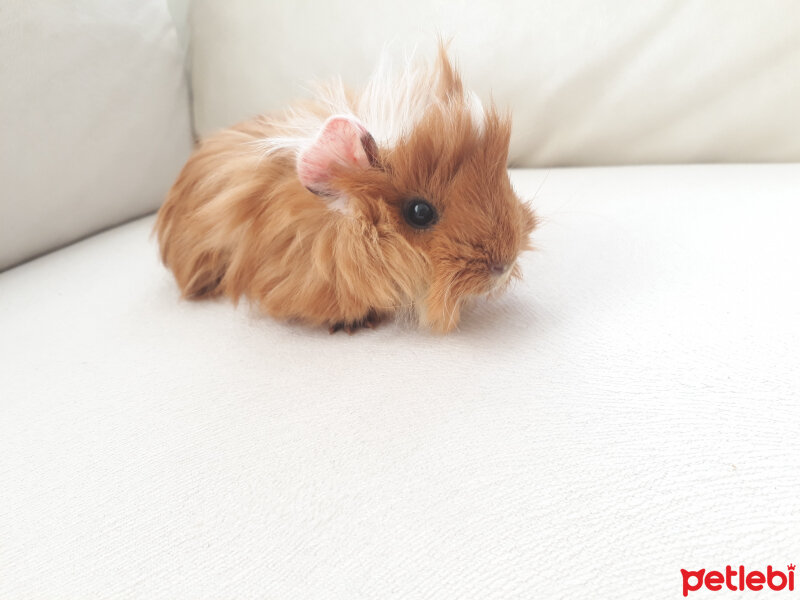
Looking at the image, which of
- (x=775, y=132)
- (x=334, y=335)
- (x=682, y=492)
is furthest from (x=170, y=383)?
(x=775, y=132)

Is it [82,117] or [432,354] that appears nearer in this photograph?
[432,354]

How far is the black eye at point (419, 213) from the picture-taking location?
84cm

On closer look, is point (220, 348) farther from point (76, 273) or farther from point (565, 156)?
point (565, 156)

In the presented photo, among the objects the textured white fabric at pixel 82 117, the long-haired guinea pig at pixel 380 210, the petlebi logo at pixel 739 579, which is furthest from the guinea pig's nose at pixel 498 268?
the textured white fabric at pixel 82 117

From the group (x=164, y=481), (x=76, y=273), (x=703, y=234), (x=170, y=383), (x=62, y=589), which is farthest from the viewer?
(x=76, y=273)

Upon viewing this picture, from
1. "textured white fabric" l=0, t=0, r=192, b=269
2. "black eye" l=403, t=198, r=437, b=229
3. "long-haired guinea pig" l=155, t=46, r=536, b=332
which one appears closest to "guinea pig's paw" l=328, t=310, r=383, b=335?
"long-haired guinea pig" l=155, t=46, r=536, b=332

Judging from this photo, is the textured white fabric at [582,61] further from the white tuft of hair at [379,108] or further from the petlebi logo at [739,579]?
the petlebi logo at [739,579]

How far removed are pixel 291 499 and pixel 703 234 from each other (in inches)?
31.9

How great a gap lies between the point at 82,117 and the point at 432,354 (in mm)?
941

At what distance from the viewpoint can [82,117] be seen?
133cm

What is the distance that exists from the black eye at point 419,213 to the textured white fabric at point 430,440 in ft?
0.50

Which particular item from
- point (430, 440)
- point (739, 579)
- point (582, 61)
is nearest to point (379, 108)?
point (430, 440)

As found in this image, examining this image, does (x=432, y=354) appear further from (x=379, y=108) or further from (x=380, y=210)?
(x=379, y=108)

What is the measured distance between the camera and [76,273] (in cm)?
123
